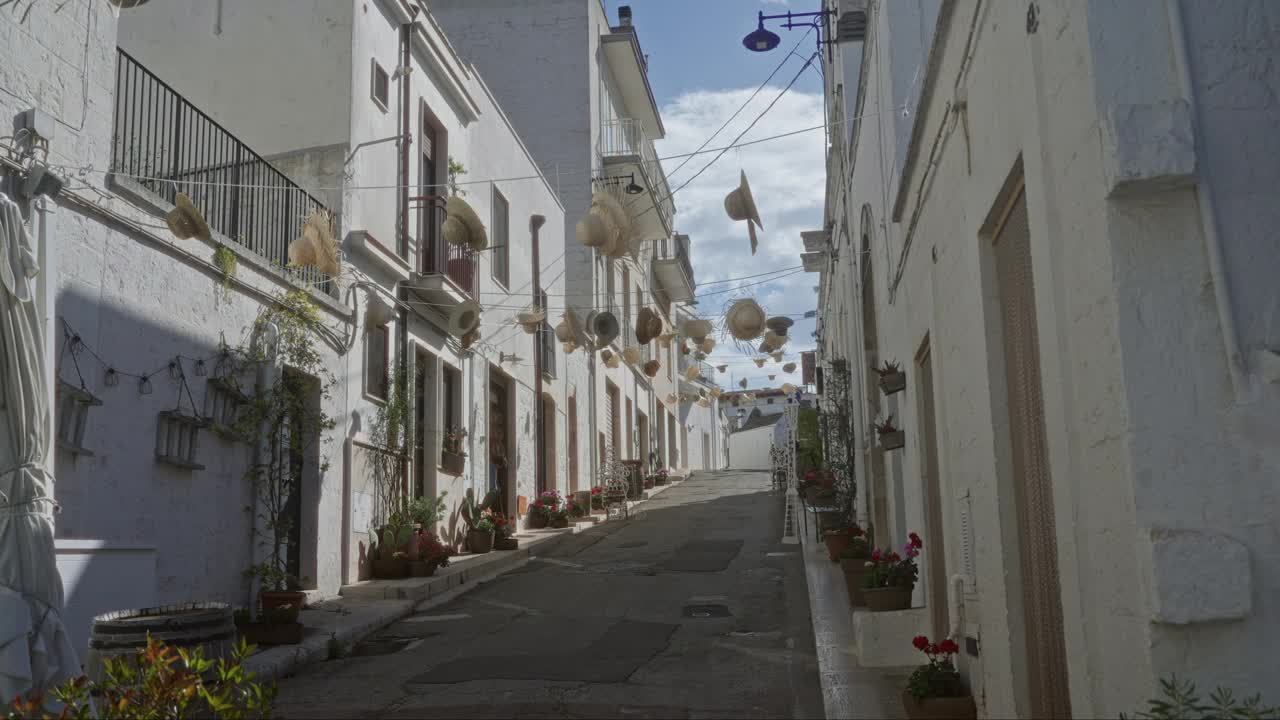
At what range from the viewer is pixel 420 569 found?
13.0 meters

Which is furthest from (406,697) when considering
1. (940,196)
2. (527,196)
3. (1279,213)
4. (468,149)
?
(527,196)

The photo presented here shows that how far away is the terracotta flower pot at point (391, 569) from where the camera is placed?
1291 centimetres

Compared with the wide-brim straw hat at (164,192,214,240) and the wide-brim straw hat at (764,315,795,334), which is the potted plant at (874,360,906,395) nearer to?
the wide-brim straw hat at (164,192,214,240)

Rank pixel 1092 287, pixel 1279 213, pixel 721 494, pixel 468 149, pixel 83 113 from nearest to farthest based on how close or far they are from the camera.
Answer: pixel 1279 213
pixel 1092 287
pixel 83 113
pixel 468 149
pixel 721 494

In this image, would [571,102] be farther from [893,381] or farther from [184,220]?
[893,381]

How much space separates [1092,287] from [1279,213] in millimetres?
480

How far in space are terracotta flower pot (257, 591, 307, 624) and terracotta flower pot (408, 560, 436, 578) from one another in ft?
10.1

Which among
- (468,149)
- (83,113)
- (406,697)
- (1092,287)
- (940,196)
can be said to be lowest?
(406,697)

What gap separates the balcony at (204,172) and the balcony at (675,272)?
23.5 metres

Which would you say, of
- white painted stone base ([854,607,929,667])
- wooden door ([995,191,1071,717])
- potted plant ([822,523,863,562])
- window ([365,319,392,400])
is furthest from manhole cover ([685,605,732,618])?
wooden door ([995,191,1071,717])

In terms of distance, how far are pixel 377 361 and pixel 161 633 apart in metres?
8.85

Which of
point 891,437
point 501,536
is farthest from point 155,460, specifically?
point 501,536

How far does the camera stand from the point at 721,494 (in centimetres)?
2747

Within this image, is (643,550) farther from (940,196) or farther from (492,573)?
(940,196)
